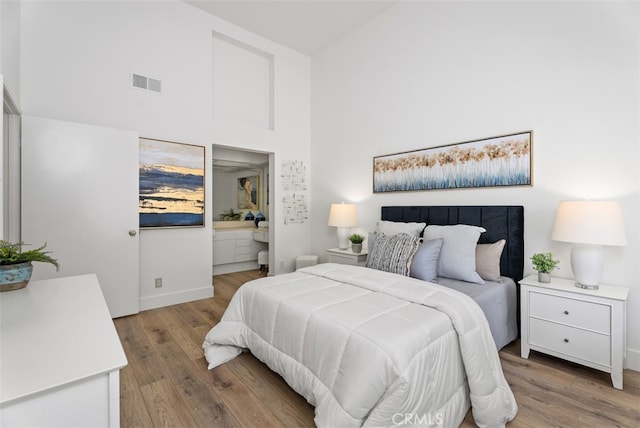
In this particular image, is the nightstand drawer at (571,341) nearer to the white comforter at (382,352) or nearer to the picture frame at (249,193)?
the white comforter at (382,352)

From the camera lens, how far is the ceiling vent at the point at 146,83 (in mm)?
3207

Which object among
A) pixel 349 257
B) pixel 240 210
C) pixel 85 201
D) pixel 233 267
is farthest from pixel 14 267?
pixel 240 210

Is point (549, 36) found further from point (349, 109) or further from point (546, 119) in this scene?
point (349, 109)

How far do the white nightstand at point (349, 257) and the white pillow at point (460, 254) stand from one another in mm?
1136

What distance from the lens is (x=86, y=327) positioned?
3.36 feet

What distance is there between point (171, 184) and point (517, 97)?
369cm

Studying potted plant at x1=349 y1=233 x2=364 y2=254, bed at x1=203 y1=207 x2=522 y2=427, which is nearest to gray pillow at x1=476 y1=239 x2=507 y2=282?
bed at x1=203 y1=207 x2=522 y2=427

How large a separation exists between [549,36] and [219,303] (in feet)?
13.9

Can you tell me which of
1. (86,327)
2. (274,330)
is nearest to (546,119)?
(274,330)

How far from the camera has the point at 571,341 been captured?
6.61 ft

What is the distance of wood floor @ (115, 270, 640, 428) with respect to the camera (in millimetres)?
1596

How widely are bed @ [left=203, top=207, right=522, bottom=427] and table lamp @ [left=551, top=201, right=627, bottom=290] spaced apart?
0.97 metres

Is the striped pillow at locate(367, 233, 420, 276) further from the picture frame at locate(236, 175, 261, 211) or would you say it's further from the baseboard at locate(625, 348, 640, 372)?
the picture frame at locate(236, 175, 261, 211)

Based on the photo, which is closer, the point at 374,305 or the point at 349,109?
the point at 374,305
